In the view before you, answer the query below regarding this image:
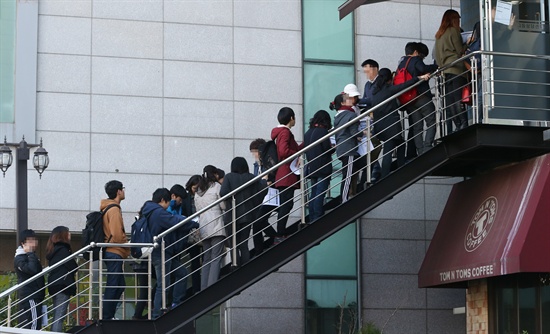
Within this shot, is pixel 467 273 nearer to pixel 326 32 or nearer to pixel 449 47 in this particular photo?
pixel 449 47

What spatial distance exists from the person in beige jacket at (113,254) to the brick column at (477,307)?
18.7 ft

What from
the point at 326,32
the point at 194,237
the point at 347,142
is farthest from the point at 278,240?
the point at 326,32

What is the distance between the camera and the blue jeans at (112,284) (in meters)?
15.1

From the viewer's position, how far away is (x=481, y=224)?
17.2 meters

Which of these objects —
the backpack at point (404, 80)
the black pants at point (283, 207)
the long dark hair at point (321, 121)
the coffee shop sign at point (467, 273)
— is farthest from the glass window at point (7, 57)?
the coffee shop sign at point (467, 273)

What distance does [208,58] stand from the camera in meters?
20.2

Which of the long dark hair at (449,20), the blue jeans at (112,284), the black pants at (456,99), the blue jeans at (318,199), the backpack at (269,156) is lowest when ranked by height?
the blue jeans at (112,284)

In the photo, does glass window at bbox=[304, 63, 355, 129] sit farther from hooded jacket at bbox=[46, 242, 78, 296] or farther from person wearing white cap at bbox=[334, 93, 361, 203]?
hooded jacket at bbox=[46, 242, 78, 296]

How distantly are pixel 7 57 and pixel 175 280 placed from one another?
591 cm

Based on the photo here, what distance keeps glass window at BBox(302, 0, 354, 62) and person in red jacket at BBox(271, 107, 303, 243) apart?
190 inches

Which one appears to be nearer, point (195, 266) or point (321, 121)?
point (195, 266)

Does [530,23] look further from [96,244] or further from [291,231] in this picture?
[96,244]

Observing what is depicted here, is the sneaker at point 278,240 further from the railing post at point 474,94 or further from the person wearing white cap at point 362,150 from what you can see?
the railing post at point 474,94

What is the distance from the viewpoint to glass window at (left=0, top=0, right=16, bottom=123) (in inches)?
762
